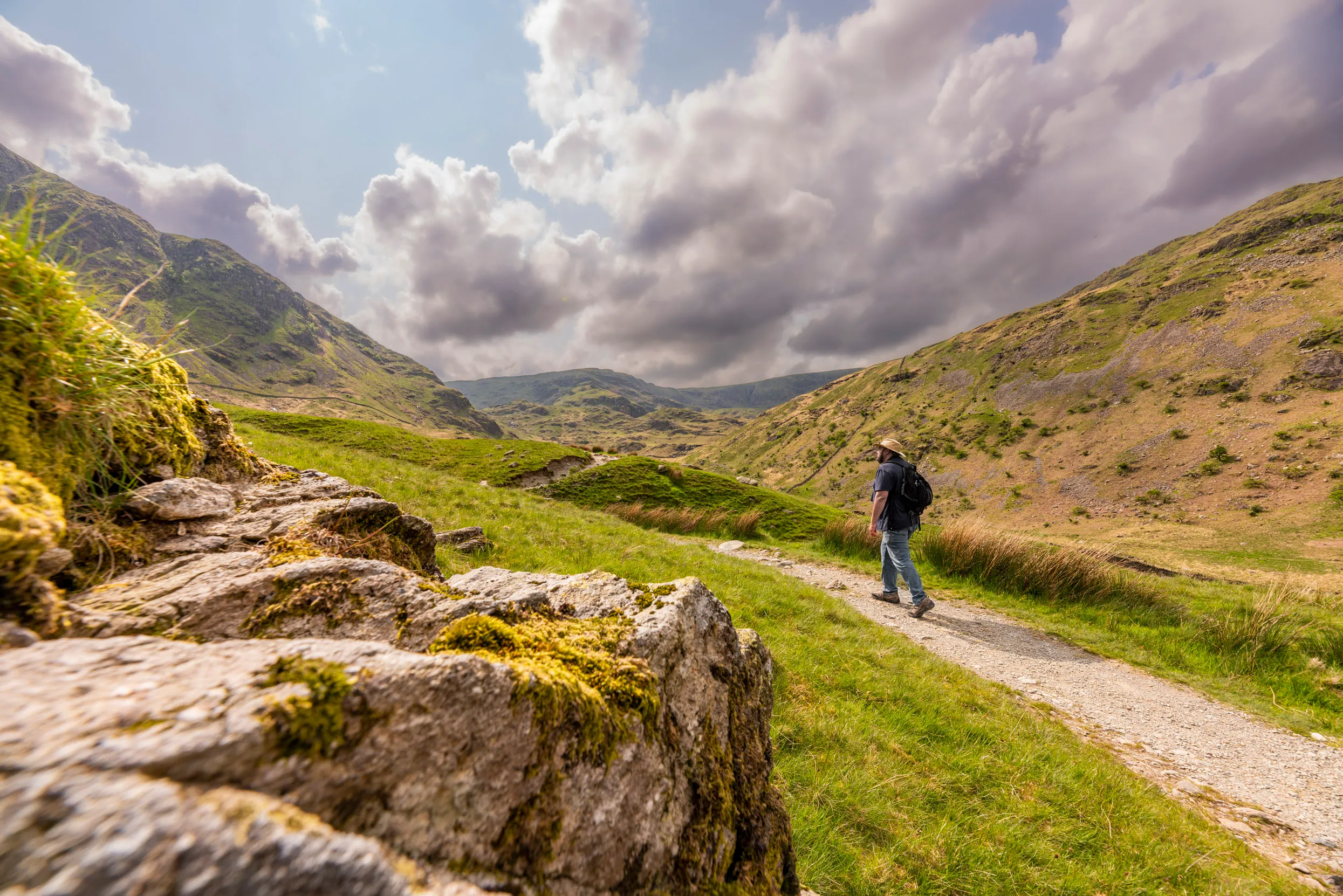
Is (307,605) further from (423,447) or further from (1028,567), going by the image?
(423,447)

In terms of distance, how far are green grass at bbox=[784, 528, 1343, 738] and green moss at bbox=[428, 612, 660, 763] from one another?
39.4 ft

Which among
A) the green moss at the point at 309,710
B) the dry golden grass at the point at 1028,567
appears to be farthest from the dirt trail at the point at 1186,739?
the green moss at the point at 309,710

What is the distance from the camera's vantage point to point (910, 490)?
40.9 ft

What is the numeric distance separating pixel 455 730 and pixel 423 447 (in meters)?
35.2

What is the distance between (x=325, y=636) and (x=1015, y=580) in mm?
16937

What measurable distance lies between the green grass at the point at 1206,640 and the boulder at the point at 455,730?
10.9 metres

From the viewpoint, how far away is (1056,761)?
6.50 metres

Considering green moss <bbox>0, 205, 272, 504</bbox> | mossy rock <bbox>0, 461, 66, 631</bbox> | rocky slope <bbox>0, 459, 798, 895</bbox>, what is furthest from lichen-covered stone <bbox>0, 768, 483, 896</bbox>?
green moss <bbox>0, 205, 272, 504</bbox>

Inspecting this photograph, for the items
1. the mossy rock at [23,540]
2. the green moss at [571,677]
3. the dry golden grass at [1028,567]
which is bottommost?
the dry golden grass at [1028,567]

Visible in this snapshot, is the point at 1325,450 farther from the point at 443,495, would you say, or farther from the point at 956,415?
the point at 443,495

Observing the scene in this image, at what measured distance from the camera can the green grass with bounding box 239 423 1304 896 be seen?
5.02 metres

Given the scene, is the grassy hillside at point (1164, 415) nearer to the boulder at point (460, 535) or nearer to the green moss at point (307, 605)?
the boulder at point (460, 535)

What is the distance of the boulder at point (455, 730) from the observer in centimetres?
206

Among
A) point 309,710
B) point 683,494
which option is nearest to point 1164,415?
point 683,494
